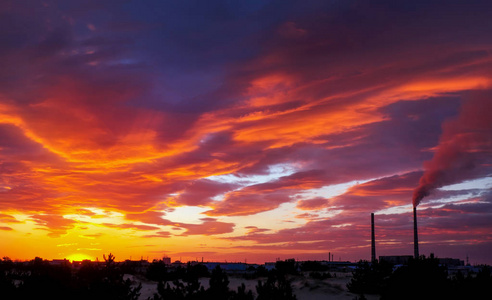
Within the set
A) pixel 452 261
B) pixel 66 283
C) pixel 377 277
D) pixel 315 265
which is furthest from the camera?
pixel 452 261

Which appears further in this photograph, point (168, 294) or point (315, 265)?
point (315, 265)

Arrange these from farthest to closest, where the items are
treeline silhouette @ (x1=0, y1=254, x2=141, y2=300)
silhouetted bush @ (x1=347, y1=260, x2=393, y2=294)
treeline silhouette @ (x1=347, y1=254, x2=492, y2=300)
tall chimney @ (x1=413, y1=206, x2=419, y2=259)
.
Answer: tall chimney @ (x1=413, y1=206, x2=419, y2=259)
silhouetted bush @ (x1=347, y1=260, x2=393, y2=294)
treeline silhouette @ (x1=347, y1=254, x2=492, y2=300)
treeline silhouette @ (x1=0, y1=254, x2=141, y2=300)

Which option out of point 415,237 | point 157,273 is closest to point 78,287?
point 157,273

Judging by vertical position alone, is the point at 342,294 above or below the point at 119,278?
below

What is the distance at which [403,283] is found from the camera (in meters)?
26.5

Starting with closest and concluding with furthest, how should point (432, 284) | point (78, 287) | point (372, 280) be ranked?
point (78, 287), point (432, 284), point (372, 280)

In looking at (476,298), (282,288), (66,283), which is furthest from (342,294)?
(66,283)

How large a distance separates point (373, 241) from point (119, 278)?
95265 mm

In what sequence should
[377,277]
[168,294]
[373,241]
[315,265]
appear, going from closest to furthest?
[168,294]
[377,277]
[315,265]
[373,241]

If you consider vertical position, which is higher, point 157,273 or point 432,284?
point 432,284

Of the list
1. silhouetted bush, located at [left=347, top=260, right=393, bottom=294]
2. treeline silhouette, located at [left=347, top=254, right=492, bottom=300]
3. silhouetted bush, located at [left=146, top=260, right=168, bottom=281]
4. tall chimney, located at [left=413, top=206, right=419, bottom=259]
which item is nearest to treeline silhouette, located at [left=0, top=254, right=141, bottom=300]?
treeline silhouette, located at [left=347, top=254, right=492, bottom=300]

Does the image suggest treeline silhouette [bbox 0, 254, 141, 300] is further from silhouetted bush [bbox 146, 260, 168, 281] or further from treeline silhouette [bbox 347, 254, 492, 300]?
silhouetted bush [bbox 146, 260, 168, 281]

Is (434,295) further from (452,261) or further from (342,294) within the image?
(452,261)

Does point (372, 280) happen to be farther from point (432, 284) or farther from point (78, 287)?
point (78, 287)
